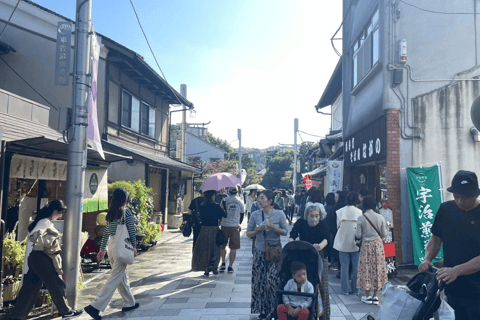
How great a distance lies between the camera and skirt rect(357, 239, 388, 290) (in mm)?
7121

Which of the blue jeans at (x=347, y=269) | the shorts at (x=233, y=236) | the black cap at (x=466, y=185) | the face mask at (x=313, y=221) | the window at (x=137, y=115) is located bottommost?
the blue jeans at (x=347, y=269)

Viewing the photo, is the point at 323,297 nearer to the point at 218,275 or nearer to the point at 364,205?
the point at 364,205

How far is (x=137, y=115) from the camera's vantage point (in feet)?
55.7

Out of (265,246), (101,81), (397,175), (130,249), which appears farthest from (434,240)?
(101,81)

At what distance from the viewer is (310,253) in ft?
17.8

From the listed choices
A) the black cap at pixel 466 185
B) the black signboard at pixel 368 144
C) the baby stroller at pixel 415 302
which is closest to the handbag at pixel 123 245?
the baby stroller at pixel 415 302

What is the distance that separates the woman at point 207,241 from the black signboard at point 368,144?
4.69 m

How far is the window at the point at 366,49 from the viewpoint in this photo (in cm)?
1176

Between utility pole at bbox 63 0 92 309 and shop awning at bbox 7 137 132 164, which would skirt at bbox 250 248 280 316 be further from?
shop awning at bbox 7 137 132 164

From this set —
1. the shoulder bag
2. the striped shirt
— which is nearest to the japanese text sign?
the striped shirt

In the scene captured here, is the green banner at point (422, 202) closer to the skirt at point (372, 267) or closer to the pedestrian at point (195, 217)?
the skirt at point (372, 267)

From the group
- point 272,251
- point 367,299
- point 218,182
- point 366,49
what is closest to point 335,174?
point 366,49

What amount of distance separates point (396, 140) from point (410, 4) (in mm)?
3550

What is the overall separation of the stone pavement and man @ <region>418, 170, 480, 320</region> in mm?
1064
